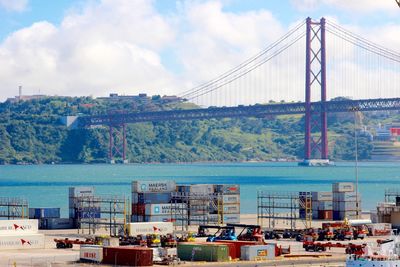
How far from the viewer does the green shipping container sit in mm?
86625

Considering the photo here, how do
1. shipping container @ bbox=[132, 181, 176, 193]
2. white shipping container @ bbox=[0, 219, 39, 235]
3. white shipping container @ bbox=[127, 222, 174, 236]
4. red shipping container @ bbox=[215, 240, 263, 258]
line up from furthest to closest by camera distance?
1. shipping container @ bbox=[132, 181, 176, 193]
2. white shipping container @ bbox=[127, 222, 174, 236]
3. white shipping container @ bbox=[0, 219, 39, 235]
4. red shipping container @ bbox=[215, 240, 263, 258]

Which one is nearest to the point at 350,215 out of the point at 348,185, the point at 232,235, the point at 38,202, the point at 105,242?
the point at 348,185

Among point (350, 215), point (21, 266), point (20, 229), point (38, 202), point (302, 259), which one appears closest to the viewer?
point (21, 266)

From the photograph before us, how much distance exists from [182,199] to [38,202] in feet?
248

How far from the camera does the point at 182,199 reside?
405 ft

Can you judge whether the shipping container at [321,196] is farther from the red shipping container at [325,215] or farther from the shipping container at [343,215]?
the shipping container at [343,215]

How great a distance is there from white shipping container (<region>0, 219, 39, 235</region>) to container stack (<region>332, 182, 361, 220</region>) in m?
41.7

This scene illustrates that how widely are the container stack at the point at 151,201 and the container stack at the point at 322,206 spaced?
19.6 m

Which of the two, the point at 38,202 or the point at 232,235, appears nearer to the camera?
the point at 232,235

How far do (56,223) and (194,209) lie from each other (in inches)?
552

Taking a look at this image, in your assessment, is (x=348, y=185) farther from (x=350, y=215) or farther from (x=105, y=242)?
(x=105, y=242)

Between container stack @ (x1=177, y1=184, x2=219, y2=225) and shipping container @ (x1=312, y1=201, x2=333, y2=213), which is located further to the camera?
shipping container @ (x1=312, y1=201, x2=333, y2=213)

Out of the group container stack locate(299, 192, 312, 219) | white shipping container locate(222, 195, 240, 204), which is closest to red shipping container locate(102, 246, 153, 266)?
white shipping container locate(222, 195, 240, 204)

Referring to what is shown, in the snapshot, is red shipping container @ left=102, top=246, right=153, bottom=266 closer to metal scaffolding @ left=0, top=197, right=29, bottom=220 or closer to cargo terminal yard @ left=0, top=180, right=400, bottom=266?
cargo terminal yard @ left=0, top=180, right=400, bottom=266
